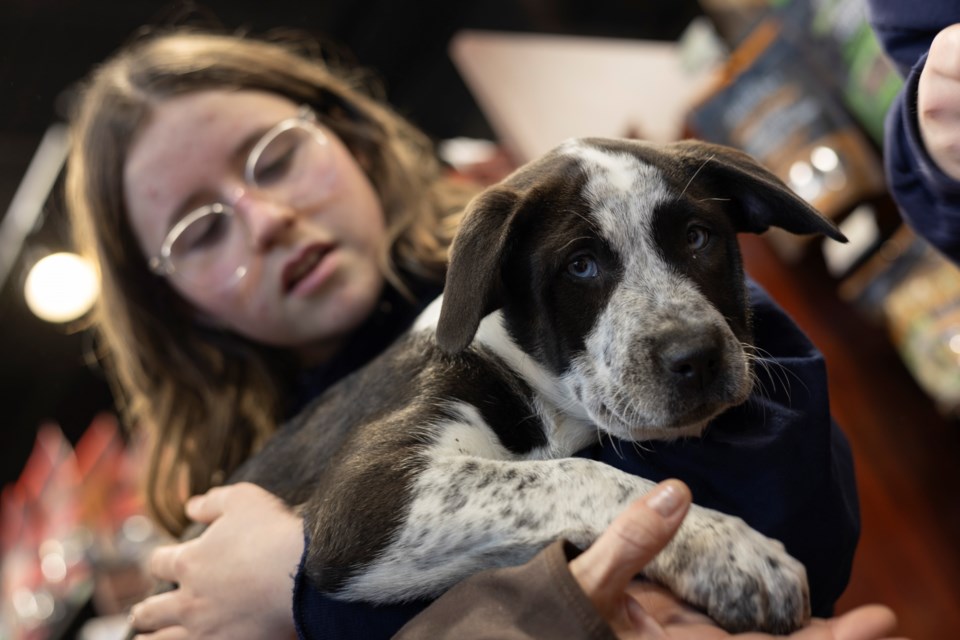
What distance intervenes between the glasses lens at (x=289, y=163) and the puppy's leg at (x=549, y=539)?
1080 mm

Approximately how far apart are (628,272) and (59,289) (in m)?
3.72

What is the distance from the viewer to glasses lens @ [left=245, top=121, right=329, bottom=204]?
2262mm

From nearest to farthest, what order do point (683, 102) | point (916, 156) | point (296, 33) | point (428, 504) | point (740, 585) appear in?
point (740, 585) < point (428, 504) < point (916, 156) < point (683, 102) < point (296, 33)

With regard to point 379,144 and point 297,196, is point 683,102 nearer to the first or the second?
point 379,144

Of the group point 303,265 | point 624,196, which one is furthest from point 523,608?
point 303,265

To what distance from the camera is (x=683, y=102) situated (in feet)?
10.6

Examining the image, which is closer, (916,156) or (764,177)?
(764,177)

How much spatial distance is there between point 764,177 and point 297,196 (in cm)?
121

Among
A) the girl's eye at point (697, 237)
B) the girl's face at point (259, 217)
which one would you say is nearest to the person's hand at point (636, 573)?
the girl's eye at point (697, 237)

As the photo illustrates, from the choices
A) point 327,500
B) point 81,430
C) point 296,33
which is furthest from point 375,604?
point 81,430

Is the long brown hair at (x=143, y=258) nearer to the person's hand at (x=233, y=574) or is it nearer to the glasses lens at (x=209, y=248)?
the glasses lens at (x=209, y=248)

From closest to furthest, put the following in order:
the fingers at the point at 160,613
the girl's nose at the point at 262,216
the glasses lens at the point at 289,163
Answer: the fingers at the point at 160,613
the girl's nose at the point at 262,216
the glasses lens at the point at 289,163

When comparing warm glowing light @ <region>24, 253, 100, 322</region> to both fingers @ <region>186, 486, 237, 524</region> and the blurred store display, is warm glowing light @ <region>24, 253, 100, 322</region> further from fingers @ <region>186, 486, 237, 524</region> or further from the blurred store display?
fingers @ <region>186, 486, 237, 524</region>

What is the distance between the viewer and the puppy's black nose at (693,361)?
4.31 feet
